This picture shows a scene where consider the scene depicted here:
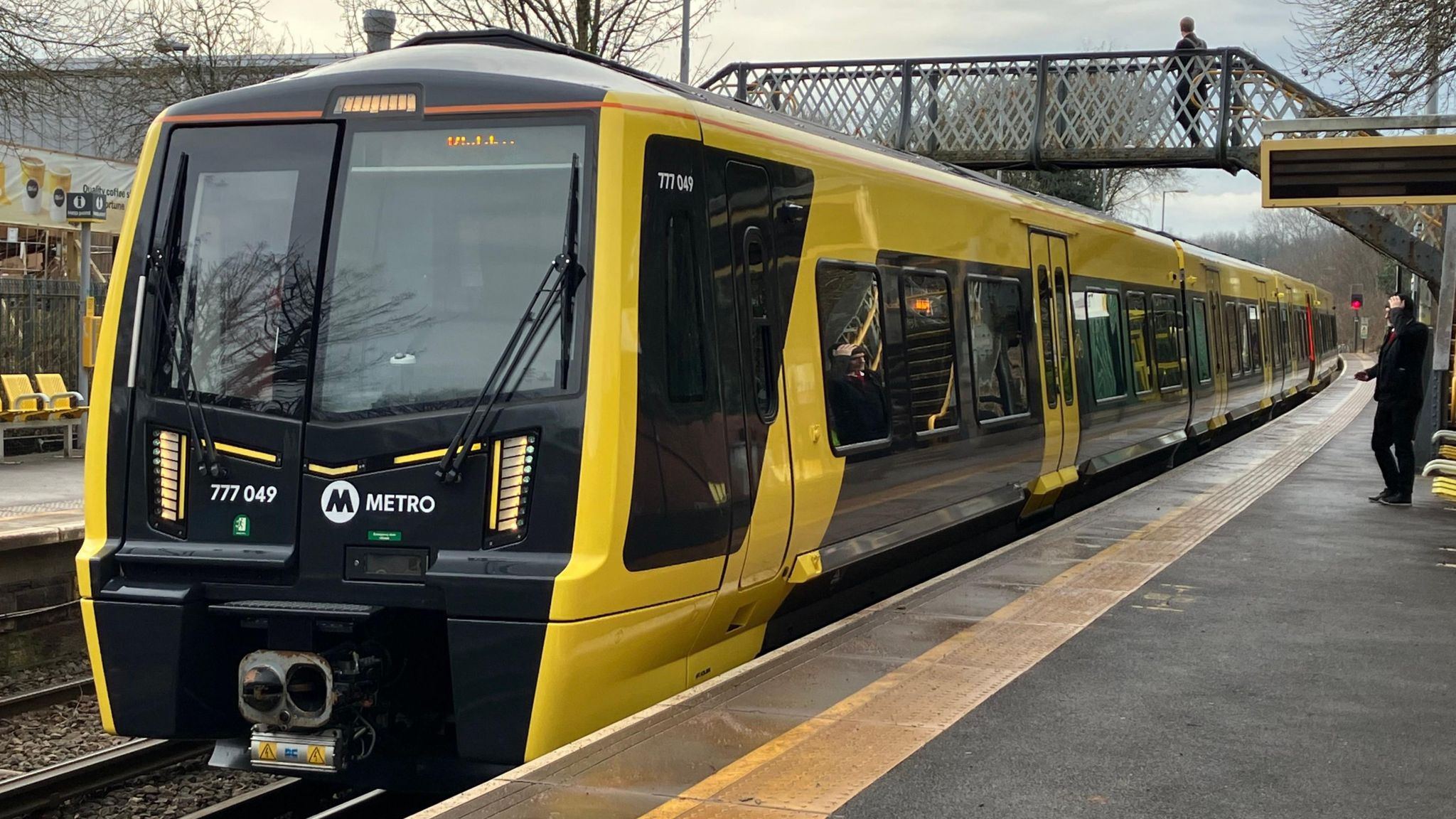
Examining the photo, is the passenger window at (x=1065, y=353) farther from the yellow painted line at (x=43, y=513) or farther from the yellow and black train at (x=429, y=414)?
the yellow painted line at (x=43, y=513)

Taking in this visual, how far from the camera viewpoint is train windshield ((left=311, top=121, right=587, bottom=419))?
5270 millimetres

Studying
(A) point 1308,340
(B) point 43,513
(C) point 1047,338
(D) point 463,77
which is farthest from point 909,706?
(A) point 1308,340

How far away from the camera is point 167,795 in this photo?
23.2 ft

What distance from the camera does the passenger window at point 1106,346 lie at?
1255 cm

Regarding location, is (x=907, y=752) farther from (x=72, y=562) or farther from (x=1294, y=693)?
(x=72, y=562)

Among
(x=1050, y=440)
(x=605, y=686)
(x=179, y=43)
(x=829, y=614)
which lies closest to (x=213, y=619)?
(x=605, y=686)

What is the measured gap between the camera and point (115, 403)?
18.4ft

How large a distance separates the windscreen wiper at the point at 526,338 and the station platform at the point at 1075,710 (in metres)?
1.10

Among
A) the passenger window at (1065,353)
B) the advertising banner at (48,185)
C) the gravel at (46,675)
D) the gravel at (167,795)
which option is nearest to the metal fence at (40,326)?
the advertising banner at (48,185)

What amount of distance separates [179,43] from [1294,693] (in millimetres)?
29941

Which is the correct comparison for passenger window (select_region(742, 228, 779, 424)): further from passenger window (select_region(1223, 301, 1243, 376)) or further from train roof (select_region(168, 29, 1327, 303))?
passenger window (select_region(1223, 301, 1243, 376))

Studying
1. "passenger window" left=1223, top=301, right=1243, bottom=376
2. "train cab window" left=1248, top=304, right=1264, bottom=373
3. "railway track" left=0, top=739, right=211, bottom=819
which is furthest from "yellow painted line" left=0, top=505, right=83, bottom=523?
"train cab window" left=1248, top=304, right=1264, bottom=373

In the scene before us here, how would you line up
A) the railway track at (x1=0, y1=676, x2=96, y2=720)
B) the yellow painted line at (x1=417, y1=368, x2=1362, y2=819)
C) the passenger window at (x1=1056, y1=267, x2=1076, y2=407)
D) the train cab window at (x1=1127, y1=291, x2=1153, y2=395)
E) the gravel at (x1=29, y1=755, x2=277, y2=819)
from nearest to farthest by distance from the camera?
the yellow painted line at (x1=417, y1=368, x2=1362, y2=819) → the gravel at (x1=29, y1=755, x2=277, y2=819) → the railway track at (x1=0, y1=676, x2=96, y2=720) → the passenger window at (x1=1056, y1=267, x2=1076, y2=407) → the train cab window at (x1=1127, y1=291, x2=1153, y2=395)

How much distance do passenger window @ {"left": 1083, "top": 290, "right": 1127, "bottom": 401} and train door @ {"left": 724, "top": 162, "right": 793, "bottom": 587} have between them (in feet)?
21.7
